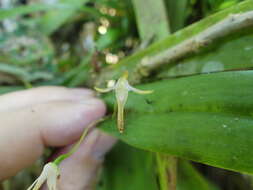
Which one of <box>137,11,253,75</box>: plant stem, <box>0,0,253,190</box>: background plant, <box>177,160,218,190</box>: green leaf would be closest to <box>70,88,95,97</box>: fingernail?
<box>0,0,253,190</box>: background plant

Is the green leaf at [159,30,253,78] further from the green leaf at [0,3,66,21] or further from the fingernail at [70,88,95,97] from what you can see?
the green leaf at [0,3,66,21]

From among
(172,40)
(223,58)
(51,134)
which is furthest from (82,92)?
(223,58)

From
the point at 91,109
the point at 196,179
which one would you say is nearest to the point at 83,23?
the point at 91,109

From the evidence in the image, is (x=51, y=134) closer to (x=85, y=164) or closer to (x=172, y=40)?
(x=85, y=164)

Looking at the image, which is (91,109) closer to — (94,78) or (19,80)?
(94,78)

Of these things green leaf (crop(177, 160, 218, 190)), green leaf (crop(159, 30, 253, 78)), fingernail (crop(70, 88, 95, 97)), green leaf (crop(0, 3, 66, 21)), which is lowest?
green leaf (crop(177, 160, 218, 190))

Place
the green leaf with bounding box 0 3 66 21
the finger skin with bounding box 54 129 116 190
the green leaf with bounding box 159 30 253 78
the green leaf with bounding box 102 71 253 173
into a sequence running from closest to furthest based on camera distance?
the green leaf with bounding box 102 71 253 173 → the green leaf with bounding box 159 30 253 78 → the finger skin with bounding box 54 129 116 190 → the green leaf with bounding box 0 3 66 21
